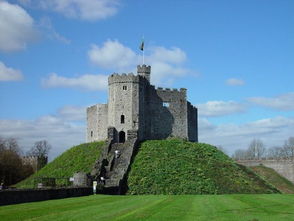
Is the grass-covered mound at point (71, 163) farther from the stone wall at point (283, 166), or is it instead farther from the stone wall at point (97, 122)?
the stone wall at point (283, 166)

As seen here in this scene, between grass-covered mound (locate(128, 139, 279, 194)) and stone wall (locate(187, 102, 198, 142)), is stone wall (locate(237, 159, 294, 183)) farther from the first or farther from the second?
grass-covered mound (locate(128, 139, 279, 194))

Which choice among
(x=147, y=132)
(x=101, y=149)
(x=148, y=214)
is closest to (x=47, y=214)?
(x=148, y=214)

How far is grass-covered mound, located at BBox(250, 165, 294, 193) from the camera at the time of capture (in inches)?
2920

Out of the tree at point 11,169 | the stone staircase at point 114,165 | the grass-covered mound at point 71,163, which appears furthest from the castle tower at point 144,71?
the tree at point 11,169

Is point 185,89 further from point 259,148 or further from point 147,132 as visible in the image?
point 259,148

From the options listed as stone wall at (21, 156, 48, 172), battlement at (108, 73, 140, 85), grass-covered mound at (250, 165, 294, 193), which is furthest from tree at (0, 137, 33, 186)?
grass-covered mound at (250, 165, 294, 193)

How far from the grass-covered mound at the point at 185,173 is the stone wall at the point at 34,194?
481 inches

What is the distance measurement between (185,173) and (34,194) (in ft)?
78.6

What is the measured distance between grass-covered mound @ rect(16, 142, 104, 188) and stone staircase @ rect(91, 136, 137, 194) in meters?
1.53

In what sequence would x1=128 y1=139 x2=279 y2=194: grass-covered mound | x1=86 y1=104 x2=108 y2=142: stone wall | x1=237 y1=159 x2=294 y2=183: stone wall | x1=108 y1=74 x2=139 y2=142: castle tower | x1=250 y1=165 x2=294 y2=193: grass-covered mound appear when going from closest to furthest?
x1=128 y1=139 x2=279 y2=194: grass-covered mound, x1=108 y1=74 x2=139 y2=142: castle tower, x1=86 y1=104 x2=108 y2=142: stone wall, x1=250 y1=165 x2=294 y2=193: grass-covered mound, x1=237 y1=159 x2=294 y2=183: stone wall

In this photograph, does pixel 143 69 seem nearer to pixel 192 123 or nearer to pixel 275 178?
pixel 192 123

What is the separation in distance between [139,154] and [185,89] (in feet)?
51.9

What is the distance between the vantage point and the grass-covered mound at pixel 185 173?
44.0m

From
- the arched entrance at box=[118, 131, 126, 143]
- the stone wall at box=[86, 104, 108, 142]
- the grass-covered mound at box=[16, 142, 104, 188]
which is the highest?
the stone wall at box=[86, 104, 108, 142]
